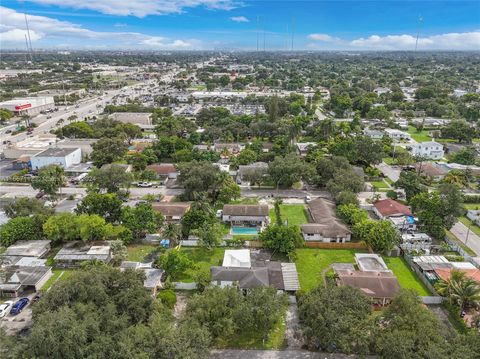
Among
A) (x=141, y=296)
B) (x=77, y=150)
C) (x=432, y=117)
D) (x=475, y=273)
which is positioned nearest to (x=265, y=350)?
(x=141, y=296)

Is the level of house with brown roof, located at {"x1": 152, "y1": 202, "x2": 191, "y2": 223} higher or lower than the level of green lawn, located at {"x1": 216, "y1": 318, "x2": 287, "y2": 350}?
higher

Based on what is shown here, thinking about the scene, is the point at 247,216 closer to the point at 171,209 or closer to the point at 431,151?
the point at 171,209

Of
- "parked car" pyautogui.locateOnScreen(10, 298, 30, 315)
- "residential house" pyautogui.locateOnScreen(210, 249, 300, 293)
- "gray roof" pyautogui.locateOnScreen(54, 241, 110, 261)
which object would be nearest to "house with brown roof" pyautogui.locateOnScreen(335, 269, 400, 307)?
"residential house" pyautogui.locateOnScreen(210, 249, 300, 293)

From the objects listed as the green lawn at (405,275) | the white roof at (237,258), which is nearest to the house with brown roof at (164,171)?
the white roof at (237,258)

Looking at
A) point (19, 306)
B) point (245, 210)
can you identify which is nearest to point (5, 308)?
point (19, 306)

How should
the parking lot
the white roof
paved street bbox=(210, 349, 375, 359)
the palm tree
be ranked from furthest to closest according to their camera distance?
1. the white roof
2. the palm tree
3. the parking lot
4. paved street bbox=(210, 349, 375, 359)

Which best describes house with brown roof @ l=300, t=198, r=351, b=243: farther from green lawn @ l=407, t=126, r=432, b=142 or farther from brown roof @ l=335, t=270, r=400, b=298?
green lawn @ l=407, t=126, r=432, b=142
